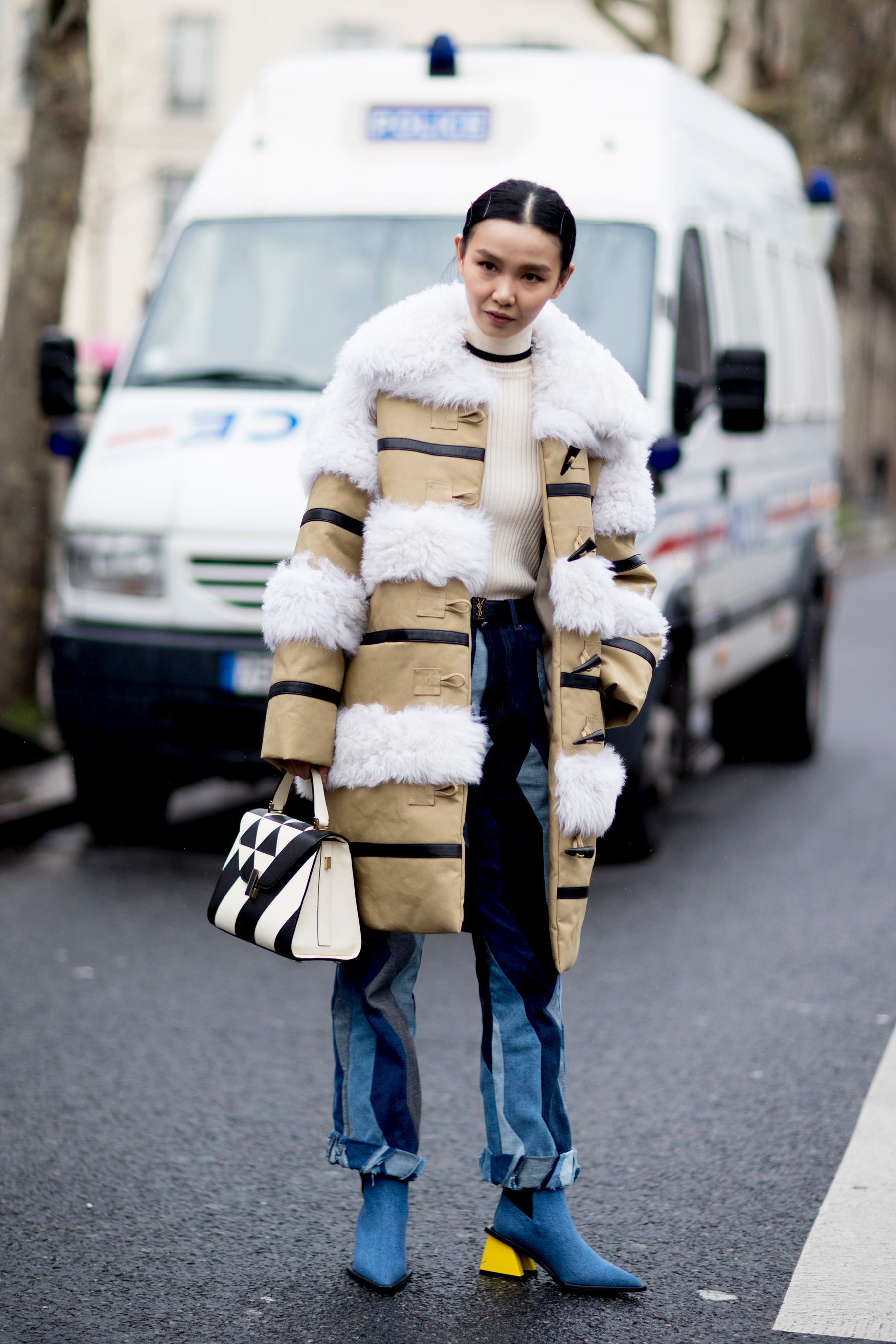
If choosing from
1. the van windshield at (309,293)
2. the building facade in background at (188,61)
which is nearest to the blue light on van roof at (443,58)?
the van windshield at (309,293)

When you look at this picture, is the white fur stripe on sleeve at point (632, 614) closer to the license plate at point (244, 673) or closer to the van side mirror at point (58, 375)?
the license plate at point (244, 673)

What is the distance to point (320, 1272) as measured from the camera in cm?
356

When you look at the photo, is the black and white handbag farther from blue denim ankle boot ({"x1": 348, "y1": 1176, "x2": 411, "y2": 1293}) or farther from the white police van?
the white police van

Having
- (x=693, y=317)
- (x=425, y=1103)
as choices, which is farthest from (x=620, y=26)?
(x=425, y=1103)

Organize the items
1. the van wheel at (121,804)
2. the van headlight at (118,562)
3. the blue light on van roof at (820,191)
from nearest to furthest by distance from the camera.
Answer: the van headlight at (118,562), the van wheel at (121,804), the blue light on van roof at (820,191)

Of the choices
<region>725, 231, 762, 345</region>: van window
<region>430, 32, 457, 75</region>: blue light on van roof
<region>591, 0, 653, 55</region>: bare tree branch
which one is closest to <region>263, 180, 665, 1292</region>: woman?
<region>430, 32, 457, 75</region>: blue light on van roof

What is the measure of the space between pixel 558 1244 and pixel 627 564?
Result: 1.22 m

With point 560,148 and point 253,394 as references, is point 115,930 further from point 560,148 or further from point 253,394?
point 560,148

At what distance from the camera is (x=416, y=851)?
326 cm

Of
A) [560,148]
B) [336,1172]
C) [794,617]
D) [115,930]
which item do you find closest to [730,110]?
[560,148]

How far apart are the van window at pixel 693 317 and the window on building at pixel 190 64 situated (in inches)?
1337

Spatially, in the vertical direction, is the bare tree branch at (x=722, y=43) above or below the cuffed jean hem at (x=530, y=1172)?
above

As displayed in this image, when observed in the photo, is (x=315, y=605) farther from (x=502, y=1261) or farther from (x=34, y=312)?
(x=34, y=312)

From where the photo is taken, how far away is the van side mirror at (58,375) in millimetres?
7125
